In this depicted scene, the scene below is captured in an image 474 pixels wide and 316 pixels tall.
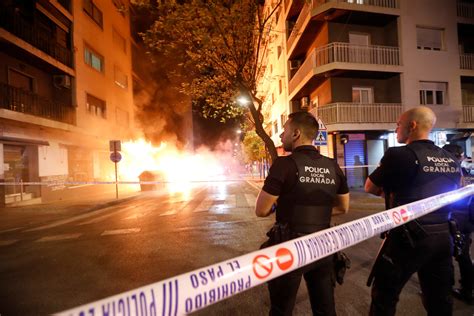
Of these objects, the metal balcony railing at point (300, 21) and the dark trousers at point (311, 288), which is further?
the metal balcony railing at point (300, 21)

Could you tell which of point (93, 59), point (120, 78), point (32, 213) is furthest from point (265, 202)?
point (120, 78)

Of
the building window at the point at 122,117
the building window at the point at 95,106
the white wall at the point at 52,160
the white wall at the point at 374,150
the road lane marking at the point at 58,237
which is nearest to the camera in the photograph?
the road lane marking at the point at 58,237

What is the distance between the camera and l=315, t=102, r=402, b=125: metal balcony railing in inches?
604

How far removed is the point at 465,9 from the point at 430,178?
21.0m

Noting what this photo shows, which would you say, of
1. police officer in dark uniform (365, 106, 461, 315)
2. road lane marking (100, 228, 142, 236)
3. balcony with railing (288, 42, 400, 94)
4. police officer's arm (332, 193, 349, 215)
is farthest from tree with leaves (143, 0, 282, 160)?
police officer in dark uniform (365, 106, 461, 315)

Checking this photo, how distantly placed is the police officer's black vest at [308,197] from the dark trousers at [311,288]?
28 cm

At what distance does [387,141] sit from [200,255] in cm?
1517

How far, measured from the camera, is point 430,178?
2.25 m

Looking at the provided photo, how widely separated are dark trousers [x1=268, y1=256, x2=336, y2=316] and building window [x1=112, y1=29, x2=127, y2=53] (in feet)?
81.4

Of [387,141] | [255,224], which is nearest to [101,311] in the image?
[255,224]

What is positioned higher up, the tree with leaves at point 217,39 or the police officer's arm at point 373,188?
the tree with leaves at point 217,39

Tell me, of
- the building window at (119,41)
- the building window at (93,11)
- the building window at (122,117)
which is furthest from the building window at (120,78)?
the building window at (93,11)

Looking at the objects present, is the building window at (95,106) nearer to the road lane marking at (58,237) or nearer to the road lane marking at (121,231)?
the road lane marking at (58,237)

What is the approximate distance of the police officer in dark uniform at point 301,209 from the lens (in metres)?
2.11
